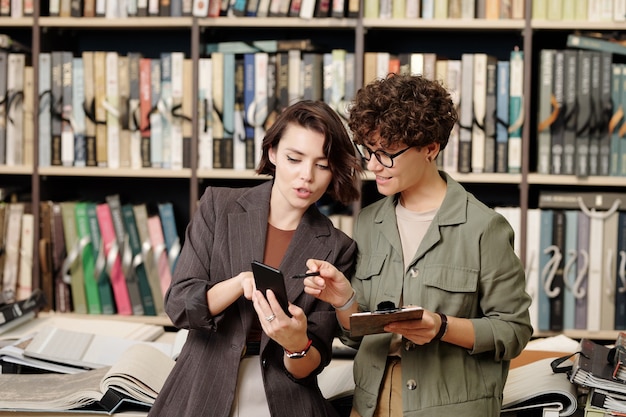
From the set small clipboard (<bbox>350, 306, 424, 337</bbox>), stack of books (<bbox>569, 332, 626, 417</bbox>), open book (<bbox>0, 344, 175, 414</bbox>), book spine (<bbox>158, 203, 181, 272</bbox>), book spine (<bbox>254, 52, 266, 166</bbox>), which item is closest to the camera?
small clipboard (<bbox>350, 306, 424, 337</bbox>)

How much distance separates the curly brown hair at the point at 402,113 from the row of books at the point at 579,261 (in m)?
1.17

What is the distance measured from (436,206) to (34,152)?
1.64 m

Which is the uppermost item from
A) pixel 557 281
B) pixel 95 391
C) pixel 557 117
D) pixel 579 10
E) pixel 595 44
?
pixel 579 10

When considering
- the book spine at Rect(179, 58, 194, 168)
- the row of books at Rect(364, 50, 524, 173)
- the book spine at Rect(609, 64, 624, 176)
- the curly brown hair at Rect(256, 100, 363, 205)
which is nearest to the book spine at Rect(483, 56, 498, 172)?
the row of books at Rect(364, 50, 524, 173)

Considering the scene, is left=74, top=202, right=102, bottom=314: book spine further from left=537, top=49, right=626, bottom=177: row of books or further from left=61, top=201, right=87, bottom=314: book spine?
left=537, top=49, right=626, bottom=177: row of books

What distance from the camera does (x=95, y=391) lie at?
1774mm

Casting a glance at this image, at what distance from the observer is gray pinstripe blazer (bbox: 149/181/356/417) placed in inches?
64.2

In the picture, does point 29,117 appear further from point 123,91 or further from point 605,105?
point 605,105

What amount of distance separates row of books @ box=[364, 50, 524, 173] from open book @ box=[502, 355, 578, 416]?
0.98 m

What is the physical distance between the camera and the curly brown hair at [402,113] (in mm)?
1542

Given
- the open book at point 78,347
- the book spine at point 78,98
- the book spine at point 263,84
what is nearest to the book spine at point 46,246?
the book spine at point 78,98

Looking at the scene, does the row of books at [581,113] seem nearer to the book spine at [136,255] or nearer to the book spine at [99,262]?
the book spine at [136,255]

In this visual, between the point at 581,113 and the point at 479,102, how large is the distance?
31 cm

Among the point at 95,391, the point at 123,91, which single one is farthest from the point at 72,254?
the point at 95,391
